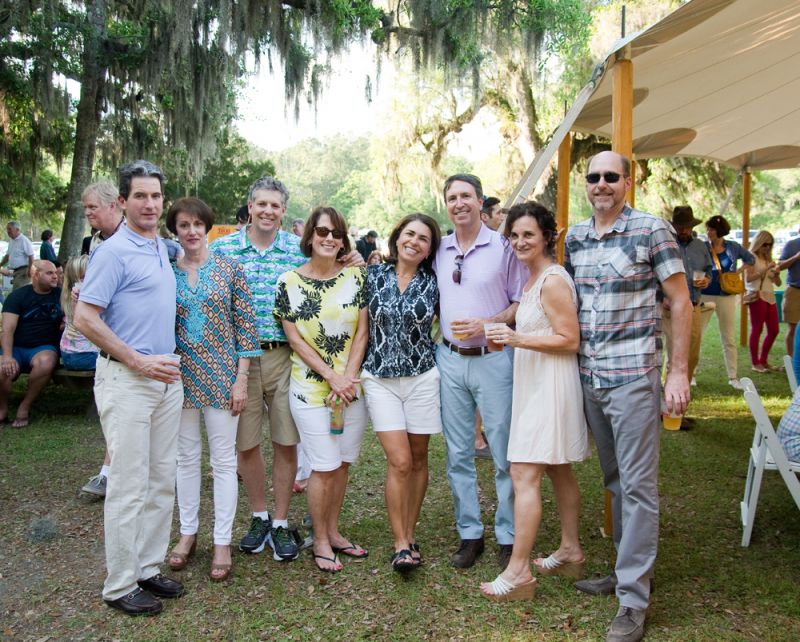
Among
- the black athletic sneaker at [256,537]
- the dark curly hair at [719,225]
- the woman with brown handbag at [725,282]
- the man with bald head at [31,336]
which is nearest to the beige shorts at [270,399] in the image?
the black athletic sneaker at [256,537]

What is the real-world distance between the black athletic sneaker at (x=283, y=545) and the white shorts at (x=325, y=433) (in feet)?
1.72

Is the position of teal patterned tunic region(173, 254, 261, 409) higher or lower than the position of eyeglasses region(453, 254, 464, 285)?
lower

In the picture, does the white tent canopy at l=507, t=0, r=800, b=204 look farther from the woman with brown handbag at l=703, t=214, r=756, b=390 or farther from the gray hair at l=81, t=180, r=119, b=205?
the gray hair at l=81, t=180, r=119, b=205

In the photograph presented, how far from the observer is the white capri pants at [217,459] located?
3.54 metres

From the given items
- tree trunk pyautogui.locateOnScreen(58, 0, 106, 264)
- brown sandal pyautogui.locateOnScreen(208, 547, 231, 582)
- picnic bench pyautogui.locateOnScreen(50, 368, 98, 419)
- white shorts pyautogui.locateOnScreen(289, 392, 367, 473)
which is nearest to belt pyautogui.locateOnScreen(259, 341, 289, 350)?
white shorts pyautogui.locateOnScreen(289, 392, 367, 473)

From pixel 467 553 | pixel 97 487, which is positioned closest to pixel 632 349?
pixel 467 553

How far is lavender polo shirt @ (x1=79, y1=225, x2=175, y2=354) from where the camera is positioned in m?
3.00

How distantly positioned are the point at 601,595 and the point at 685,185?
15.6 m

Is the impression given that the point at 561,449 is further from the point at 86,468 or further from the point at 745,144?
the point at 745,144

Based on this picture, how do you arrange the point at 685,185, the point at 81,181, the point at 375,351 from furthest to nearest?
the point at 685,185
the point at 81,181
the point at 375,351

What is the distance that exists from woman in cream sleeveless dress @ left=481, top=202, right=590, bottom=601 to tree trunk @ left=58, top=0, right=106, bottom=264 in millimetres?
9158

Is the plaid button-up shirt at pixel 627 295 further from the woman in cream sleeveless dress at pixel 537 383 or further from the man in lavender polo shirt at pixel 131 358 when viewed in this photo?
the man in lavender polo shirt at pixel 131 358

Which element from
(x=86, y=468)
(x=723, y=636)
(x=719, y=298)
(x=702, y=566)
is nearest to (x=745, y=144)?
(x=719, y=298)

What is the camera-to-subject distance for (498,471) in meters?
3.60
